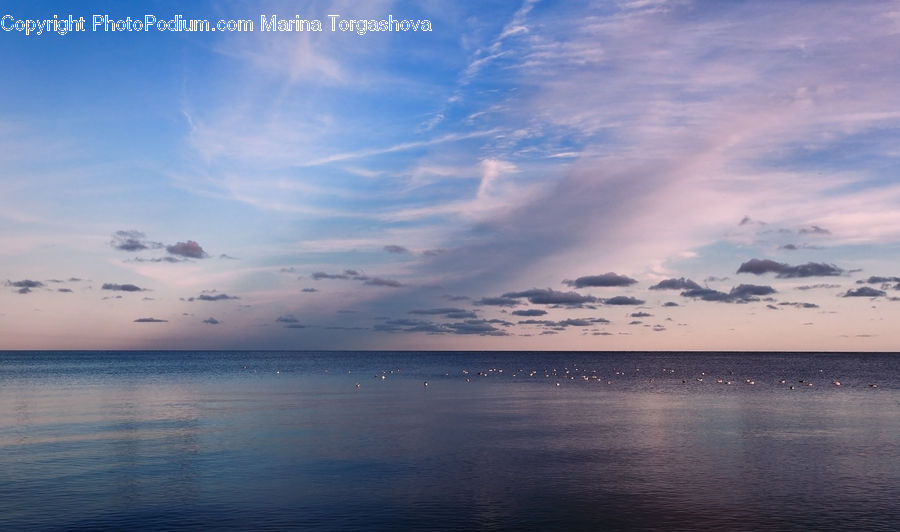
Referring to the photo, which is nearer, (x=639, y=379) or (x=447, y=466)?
(x=447, y=466)

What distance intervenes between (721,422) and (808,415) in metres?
10.9

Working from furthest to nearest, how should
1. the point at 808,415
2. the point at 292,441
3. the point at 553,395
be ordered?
the point at 553,395
the point at 808,415
the point at 292,441

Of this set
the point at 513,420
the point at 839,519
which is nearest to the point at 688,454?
the point at 839,519

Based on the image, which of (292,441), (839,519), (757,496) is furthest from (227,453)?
(839,519)

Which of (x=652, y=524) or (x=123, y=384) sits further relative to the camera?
(x=123, y=384)

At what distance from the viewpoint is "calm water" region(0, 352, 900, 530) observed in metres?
29.0

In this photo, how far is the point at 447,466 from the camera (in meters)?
38.9

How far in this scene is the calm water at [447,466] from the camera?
95.3ft

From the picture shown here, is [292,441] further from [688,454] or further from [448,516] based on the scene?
[688,454]

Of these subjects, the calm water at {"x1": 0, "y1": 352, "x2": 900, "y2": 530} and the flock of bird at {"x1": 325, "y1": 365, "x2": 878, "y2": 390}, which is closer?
the calm water at {"x1": 0, "y1": 352, "x2": 900, "y2": 530}

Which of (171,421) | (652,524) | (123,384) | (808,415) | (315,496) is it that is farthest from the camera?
(123,384)

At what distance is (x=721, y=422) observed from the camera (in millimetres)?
58406

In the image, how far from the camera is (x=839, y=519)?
94.5 feet

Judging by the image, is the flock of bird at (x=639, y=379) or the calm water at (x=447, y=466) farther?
the flock of bird at (x=639, y=379)
